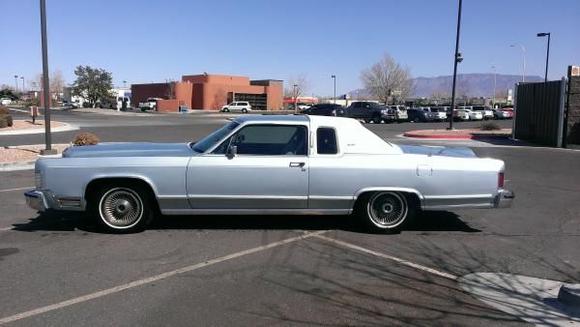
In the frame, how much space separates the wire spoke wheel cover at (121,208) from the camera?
7.19 m

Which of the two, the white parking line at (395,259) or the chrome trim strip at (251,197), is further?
the chrome trim strip at (251,197)

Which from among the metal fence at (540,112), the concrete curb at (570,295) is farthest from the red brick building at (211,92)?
the concrete curb at (570,295)

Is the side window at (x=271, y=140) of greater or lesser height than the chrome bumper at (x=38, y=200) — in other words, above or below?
above

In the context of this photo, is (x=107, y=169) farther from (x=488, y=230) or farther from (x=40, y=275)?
(x=488, y=230)

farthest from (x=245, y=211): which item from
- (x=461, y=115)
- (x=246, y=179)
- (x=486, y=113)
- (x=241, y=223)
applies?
(x=486, y=113)

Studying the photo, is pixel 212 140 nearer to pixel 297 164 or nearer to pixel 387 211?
pixel 297 164

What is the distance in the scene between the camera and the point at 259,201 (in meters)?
7.22

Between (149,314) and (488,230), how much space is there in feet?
16.7

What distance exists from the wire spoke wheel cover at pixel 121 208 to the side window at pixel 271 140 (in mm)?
1266

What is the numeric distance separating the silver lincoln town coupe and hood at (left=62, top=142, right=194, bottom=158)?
13 millimetres

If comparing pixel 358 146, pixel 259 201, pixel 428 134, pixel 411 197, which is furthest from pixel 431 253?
pixel 428 134

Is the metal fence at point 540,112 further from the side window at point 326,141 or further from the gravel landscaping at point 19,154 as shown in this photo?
the gravel landscaping at point 19,154

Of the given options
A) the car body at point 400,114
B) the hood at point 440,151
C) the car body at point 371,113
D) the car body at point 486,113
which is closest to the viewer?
the hood at point 440,151

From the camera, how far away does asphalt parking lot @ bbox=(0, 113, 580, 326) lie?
4.71 metres
